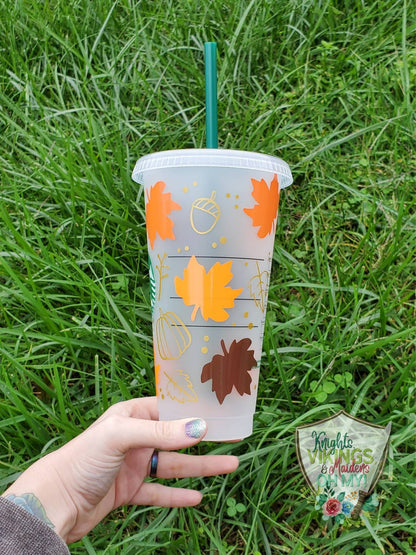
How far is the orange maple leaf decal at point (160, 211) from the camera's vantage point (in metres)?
1.01

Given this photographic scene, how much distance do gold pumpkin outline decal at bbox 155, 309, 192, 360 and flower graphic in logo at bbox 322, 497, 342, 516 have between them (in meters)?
0.58

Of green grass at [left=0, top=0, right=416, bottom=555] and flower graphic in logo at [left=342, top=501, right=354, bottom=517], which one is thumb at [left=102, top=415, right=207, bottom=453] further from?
flower graphic in logo at [left=342, top=501, right=354, bottom=517]

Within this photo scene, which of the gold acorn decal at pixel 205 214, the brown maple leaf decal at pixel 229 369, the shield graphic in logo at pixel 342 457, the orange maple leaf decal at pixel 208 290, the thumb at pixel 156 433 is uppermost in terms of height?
the gold acorn decal at pixel 205 214

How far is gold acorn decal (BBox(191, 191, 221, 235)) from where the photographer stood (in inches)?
38.7

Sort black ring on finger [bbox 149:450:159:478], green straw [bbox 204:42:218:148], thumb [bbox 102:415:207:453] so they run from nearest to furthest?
thumb [bbox 102:415:207:453] < green straw [bbox 204:42:218:148] < black ring on finger [bbox 149:450:159:478]

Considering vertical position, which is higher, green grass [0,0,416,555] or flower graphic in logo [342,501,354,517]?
green grass [0,0,416,555]

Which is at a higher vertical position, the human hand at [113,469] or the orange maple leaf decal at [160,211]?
the orange maple leaf decal at [160,211]

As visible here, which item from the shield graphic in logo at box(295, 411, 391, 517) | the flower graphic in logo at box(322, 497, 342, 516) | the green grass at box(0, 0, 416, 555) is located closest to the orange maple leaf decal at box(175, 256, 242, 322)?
the green grass at box(0, 0, 416, 555)

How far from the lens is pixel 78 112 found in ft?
5.85

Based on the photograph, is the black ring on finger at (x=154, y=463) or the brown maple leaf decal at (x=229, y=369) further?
the black ring on finger at (x=154, y=463)

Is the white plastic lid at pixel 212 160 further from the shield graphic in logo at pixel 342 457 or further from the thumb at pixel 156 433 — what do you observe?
the shield graphic in logo at pixel 342 457

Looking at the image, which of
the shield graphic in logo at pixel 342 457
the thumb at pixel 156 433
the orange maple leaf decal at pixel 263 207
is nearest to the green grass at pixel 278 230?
the shield graphic in logo at pixel 342 457

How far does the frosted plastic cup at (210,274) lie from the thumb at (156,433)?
5 centimetres

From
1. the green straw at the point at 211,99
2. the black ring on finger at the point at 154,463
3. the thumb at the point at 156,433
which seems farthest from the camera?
the black ring on finger at the point at 154,463
